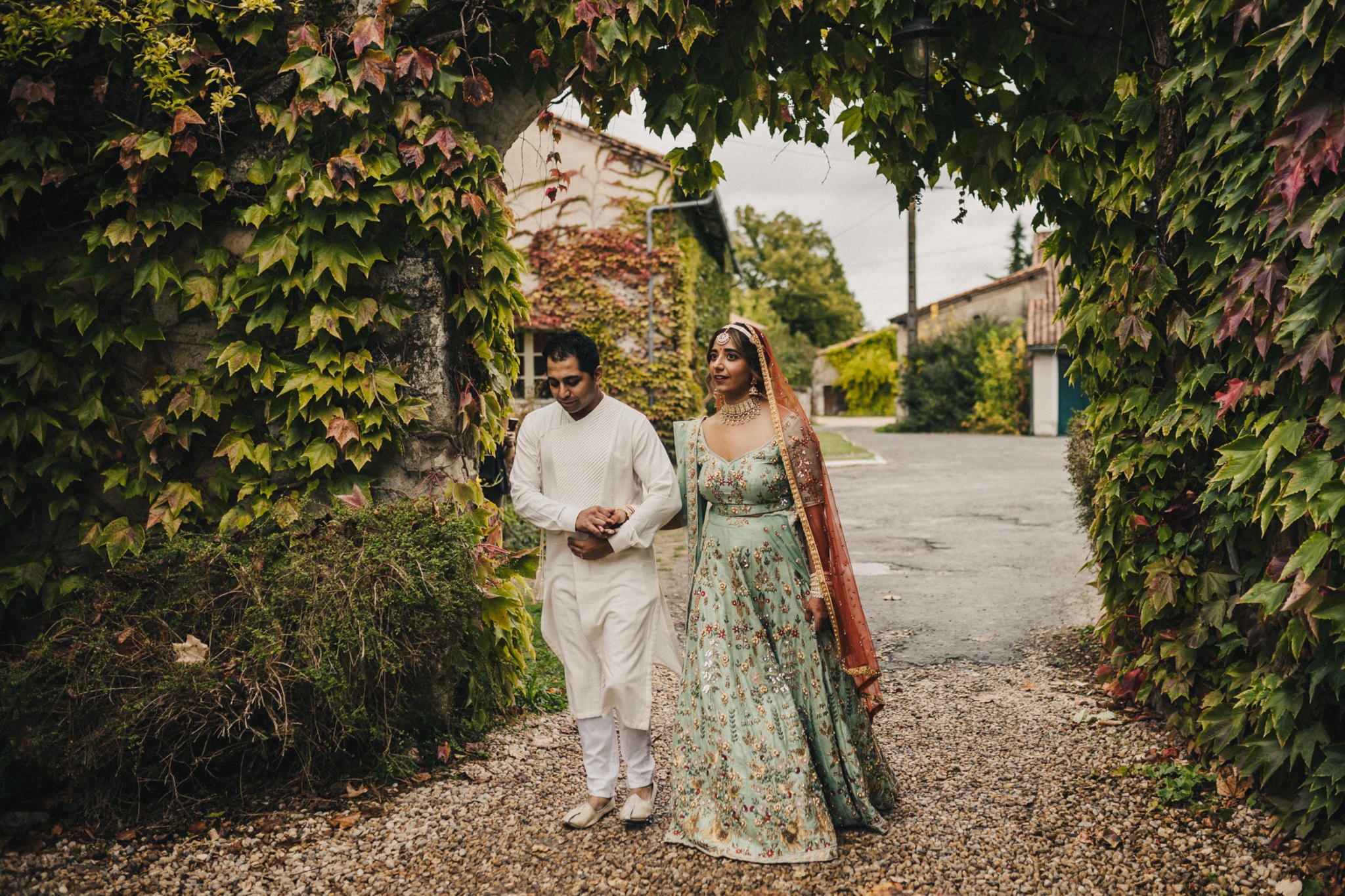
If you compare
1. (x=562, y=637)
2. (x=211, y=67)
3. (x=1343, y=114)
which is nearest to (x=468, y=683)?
(x=562, y=637)

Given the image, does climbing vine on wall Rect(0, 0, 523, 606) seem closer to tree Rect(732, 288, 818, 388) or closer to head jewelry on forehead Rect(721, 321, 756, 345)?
head jewelry on forehead Rect(721, 321, 756, 345)

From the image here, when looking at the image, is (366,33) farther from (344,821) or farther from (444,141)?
(344,821)

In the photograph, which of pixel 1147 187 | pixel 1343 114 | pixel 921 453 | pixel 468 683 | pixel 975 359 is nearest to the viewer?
pixel 1343 114

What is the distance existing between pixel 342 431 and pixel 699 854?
2.42m

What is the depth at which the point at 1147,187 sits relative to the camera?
406cm

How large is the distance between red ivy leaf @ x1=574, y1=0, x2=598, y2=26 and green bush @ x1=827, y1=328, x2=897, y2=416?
136 feet

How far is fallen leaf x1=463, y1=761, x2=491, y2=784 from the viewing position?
4.22 meters

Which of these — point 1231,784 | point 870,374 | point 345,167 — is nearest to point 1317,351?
point 1231,784

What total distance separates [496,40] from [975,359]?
27200 millimetres

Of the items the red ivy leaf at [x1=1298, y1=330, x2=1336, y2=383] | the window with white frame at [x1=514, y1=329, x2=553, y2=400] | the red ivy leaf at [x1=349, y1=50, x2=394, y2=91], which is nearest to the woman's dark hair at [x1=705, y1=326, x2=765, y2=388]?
the red ivy leaf at [x1=1298, y1=330, x2=1336, y2=383]

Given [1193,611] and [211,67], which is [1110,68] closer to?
[1193,611]

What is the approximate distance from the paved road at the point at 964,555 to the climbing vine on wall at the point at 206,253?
156 inches

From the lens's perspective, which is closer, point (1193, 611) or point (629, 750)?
point (629, 750)

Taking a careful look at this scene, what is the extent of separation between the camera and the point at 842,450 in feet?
71.8
